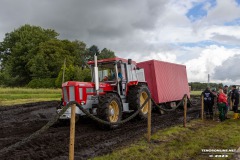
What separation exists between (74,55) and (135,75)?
46757 millimetres

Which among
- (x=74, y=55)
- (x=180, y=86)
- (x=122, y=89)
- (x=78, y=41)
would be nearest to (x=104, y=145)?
(x=122, y=89)

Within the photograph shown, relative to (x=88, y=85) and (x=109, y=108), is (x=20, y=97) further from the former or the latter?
(x=109, y=108)

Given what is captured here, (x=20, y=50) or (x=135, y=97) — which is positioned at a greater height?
(x=20, y=50)

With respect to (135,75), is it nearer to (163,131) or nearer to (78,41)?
(163,131)

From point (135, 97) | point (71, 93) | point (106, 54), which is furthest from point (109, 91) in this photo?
point (106, 54)

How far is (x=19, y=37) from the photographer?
2211 inches

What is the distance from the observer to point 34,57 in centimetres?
4856

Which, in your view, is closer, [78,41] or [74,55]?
[74,55]

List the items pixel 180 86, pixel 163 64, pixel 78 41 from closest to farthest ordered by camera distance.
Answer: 1. pixel 163 64
2. pixel 180 86
3. pixel 78 41

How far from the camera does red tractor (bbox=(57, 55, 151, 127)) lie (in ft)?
28.8

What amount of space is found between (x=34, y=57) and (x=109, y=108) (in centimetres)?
4268

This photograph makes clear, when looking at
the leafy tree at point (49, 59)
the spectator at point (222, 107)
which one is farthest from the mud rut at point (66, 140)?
the leafy tree at point (49, 59)

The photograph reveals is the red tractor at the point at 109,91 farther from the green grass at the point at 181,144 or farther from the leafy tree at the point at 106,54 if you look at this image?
the leafy tree at the point at 106,54

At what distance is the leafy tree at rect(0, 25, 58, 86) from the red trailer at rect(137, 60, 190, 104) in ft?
131
